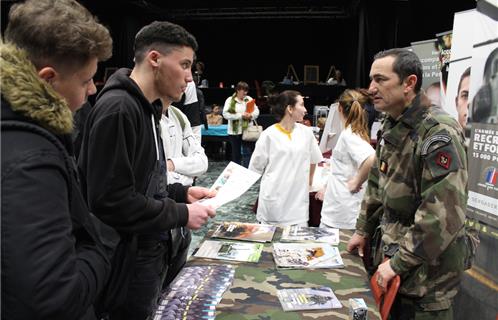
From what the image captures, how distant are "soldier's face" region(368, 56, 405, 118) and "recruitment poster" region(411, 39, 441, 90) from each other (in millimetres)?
1966

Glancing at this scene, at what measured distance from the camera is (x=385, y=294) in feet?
5.18

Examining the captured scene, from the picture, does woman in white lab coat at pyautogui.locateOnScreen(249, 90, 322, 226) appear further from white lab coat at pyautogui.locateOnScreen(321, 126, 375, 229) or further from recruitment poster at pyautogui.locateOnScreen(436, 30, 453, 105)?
recruitment poster at pyautogui.locateOnScreen(436, 30, 453, 105)

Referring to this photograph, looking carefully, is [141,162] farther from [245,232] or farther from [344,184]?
[344,184]

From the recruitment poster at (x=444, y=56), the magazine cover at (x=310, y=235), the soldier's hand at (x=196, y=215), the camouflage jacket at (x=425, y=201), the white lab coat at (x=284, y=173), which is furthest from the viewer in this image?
the recruitment poster at (x=444, y=56)

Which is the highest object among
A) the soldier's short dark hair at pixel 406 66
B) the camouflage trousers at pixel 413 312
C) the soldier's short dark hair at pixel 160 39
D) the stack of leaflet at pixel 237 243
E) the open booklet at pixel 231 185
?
the soldier's short dark hair at pixel 160 39

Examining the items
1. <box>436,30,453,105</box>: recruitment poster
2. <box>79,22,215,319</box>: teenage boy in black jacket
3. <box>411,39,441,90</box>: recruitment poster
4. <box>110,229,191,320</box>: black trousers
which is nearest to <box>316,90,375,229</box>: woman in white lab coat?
<box>436,30,453,105</box>: recruitment poster

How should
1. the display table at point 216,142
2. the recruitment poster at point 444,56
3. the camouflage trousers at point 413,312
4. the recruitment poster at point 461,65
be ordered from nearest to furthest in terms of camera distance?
the camouflage trousers at point 413,312 < the recruitment poster at point 461,65 < the recruitment poster at point 444,56 < the display table at point 216,142

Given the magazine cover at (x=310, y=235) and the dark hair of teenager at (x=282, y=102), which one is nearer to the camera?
the magazine cover at (x=310, y=235)

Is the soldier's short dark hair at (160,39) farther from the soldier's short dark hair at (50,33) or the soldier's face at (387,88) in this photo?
the soldier's face at (387,88)

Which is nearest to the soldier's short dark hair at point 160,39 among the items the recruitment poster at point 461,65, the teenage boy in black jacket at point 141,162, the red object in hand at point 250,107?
the teenage boy in black jacket at point 141,162

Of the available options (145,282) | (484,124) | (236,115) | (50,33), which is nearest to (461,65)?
(484,124)

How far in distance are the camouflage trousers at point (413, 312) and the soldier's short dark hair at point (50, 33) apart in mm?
1461

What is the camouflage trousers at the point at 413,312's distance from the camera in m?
1.65

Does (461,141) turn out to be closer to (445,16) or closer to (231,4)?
(445,16)
